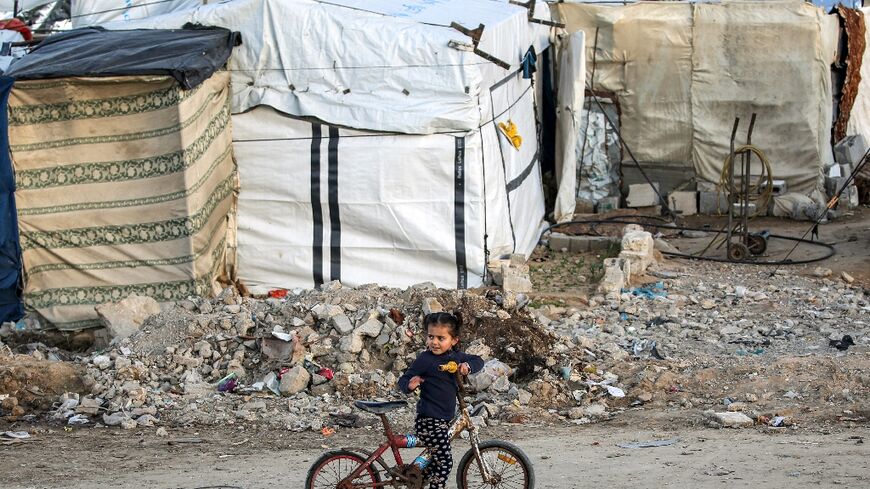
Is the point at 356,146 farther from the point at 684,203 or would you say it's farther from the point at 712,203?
the point at 712,203

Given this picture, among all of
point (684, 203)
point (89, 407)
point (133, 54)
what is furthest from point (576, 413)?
point (684, 203)

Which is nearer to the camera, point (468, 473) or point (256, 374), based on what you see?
point (468, 473)

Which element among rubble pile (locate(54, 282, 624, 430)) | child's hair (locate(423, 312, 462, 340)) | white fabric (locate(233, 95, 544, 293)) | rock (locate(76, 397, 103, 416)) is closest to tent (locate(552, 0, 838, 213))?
white fabric (locate(233, 95, 544, 293))

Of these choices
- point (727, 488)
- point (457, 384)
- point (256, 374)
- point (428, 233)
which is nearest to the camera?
point (457, 384)

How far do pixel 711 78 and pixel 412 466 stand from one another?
36.6ft

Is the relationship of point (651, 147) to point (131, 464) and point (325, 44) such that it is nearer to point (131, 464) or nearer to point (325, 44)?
point (325, 44)

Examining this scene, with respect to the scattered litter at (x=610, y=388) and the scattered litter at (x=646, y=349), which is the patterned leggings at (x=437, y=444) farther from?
the scattered litter at (x=646, y=349)

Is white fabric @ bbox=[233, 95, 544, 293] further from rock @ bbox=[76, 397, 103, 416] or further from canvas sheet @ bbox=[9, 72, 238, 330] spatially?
rock @ bbox=[76, 397, 103, 416]

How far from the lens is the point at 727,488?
5.66 m

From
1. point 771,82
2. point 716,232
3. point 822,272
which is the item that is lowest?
point 716,232

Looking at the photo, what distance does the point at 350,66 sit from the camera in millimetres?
10758

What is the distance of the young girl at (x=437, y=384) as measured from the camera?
513cm

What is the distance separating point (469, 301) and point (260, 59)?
3.51 metres

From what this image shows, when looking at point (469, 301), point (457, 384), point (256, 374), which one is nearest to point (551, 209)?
point (469, 301)
